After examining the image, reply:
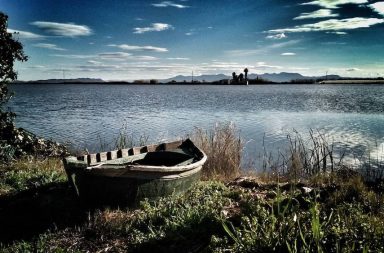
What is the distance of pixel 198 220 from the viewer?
630 cm

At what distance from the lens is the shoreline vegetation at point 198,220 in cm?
469

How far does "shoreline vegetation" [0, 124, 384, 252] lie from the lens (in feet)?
15.4

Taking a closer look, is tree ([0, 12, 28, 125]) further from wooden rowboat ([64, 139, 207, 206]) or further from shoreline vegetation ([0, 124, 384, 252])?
wooden rowboat ([64, 139, 207, 206])

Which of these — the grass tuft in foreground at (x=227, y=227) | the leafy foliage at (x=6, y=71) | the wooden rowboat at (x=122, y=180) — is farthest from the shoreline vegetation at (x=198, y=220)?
the leafy foliage at (x=6, y=71)

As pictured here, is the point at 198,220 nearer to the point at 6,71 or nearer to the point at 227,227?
the point at 227,227

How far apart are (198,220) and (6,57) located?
8.92 meters

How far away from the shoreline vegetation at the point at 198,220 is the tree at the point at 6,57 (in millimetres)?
2150

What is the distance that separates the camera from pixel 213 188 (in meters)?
9.25

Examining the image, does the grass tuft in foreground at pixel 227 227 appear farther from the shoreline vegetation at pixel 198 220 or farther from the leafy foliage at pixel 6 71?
the leafy foliage at pixel 6 71

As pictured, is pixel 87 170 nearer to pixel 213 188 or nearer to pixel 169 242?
pixel 169 242

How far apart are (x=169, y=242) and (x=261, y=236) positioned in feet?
5.62

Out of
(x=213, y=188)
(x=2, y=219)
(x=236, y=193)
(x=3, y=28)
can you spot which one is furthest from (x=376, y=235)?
(x=3, y=28)

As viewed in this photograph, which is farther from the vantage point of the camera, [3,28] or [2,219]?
[3,28]

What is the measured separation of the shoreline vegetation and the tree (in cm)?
215
